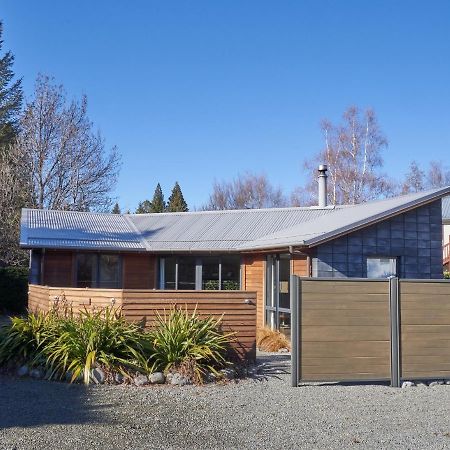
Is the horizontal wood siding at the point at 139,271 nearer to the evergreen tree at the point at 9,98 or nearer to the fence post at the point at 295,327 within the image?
the fence post at the point at 295,327

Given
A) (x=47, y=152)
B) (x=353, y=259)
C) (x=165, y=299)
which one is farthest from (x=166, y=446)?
(x=47, y=152)

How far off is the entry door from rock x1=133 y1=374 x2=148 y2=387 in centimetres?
679

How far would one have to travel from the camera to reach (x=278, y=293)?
16.9 meters

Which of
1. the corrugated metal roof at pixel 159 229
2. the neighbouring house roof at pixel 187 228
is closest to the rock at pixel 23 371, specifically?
the neighbouring house roof at pixel 187 228

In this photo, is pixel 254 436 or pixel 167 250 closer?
pixel 254 436

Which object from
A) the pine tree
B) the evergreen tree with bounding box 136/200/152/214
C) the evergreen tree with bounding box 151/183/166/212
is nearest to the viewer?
the pine tree

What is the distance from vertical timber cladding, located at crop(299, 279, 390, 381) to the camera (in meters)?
10.0

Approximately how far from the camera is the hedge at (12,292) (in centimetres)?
2289

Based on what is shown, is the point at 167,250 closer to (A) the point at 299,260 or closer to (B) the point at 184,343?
(A) the point at 299,260

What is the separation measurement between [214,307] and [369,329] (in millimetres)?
2689

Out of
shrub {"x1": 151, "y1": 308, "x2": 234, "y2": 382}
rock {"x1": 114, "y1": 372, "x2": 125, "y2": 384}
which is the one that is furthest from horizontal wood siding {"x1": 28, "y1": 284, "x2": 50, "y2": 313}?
rock {"x1": 114, "y1": 372, "x2": 125, "y2": 384}

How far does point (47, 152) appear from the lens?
112 feet

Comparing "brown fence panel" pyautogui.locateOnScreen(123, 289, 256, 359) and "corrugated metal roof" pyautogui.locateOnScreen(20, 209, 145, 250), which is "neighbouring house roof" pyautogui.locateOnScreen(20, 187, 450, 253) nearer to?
"corrugated metal roof" pyautogui.locateOnScreen(20, 209, 145, 250)

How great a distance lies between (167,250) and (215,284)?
1.87 m
